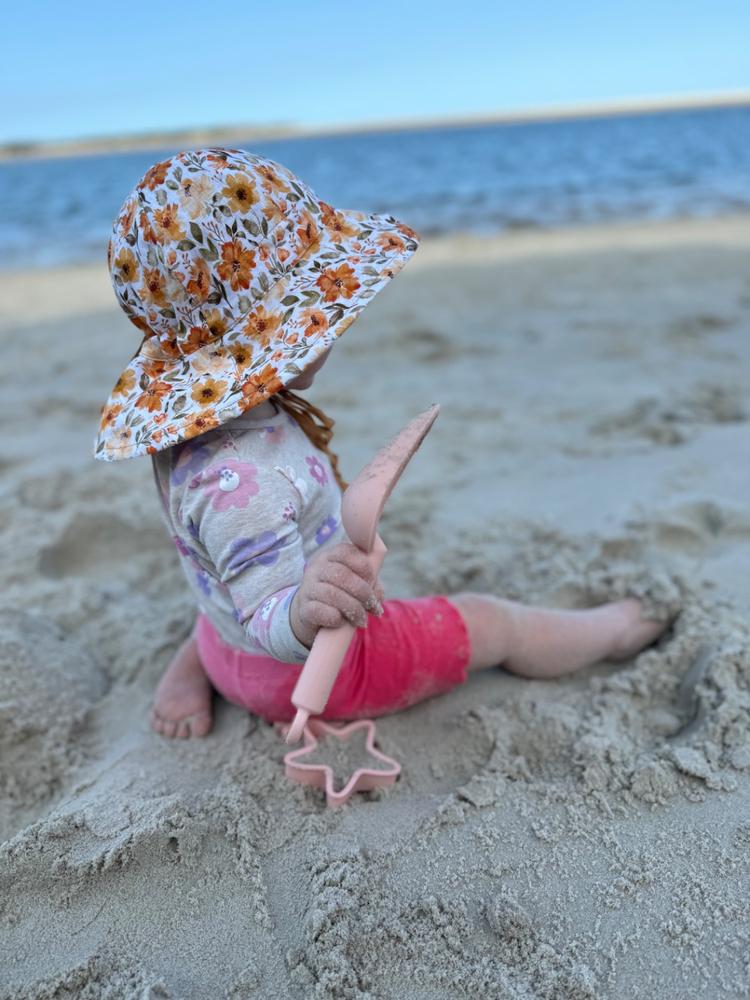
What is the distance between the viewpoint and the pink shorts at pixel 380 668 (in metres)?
1.58

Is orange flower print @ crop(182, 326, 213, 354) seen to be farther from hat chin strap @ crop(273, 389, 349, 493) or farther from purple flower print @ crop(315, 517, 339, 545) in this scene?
purple flower print @ crop(315, 517, 339, 545)

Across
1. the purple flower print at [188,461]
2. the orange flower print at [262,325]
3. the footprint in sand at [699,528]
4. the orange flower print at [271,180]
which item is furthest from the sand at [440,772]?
the orange flower print at [271,180]

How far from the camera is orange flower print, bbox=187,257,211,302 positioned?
4.24 ft

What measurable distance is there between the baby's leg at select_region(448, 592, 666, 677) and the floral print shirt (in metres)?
0.42

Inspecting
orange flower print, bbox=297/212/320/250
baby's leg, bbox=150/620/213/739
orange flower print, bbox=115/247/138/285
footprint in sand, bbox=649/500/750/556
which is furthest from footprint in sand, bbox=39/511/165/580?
footprint in sand, bbox=649/500/750/556

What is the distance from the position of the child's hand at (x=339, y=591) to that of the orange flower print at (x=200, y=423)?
0.89 ft

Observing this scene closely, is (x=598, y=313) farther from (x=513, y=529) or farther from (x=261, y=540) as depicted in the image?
(x=261, y=540)

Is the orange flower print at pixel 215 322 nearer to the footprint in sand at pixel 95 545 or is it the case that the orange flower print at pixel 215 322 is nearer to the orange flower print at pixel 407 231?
the orange flower print at pixel 407 231

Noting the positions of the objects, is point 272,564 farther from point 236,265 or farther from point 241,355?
point 236,265

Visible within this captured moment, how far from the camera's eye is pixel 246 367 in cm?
129

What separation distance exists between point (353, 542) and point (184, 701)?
72 centimetres

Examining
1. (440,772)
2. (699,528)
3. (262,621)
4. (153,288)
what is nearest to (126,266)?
(153,288)

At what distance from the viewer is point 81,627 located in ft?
6.73

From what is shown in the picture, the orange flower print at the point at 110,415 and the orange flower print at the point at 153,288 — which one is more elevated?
the orange flower print at the point at 153,288
